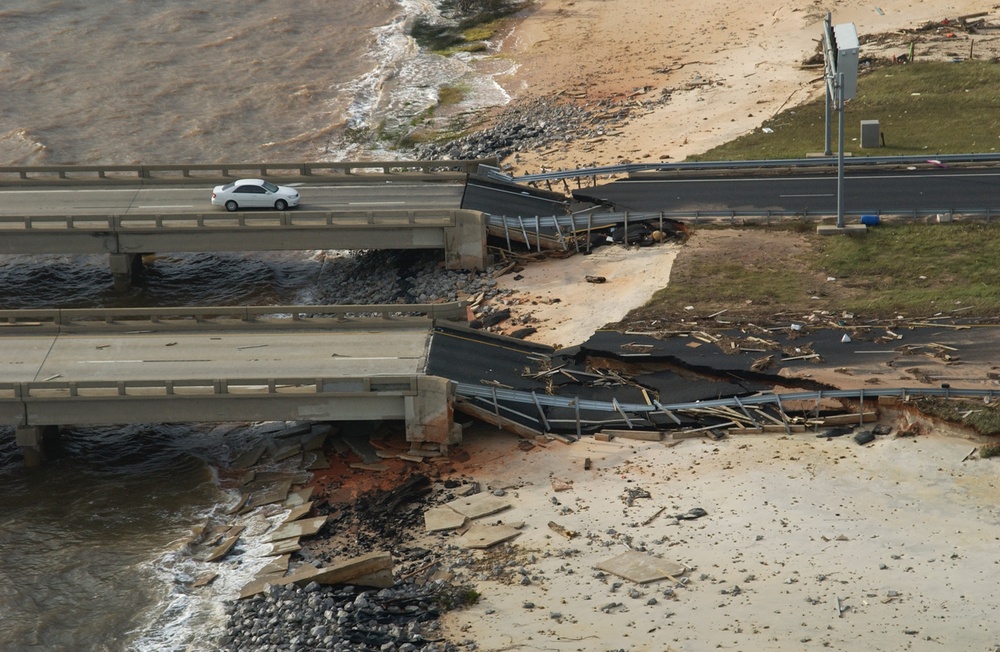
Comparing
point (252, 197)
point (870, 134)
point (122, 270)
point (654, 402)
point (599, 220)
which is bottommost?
point (654, 402)

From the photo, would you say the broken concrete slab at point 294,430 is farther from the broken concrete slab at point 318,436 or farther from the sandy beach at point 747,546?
the sandy beach at point 747,546

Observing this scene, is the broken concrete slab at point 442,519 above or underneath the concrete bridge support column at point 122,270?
underneath

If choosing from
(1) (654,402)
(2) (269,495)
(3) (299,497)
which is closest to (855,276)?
(1) (654,402)

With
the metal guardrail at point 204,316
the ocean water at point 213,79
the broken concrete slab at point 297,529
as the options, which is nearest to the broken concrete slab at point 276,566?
the broken concrete slab at point 297,529

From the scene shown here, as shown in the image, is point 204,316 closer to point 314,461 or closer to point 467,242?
point 314,461

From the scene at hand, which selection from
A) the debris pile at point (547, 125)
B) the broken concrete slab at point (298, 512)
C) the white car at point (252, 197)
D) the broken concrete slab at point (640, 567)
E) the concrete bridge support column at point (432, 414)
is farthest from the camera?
the debris pile at point (547, 125)

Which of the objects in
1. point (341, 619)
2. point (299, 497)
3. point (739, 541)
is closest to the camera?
point (341, 619)

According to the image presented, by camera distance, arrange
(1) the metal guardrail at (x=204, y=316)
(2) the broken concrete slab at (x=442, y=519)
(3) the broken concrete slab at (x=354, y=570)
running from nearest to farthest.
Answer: (3) the broken concrete slab at (x=354, y=570) < (2) the broken concrete slab at (x=442, y=519) < (1) the metal guardrail at (x=204, y=316)
